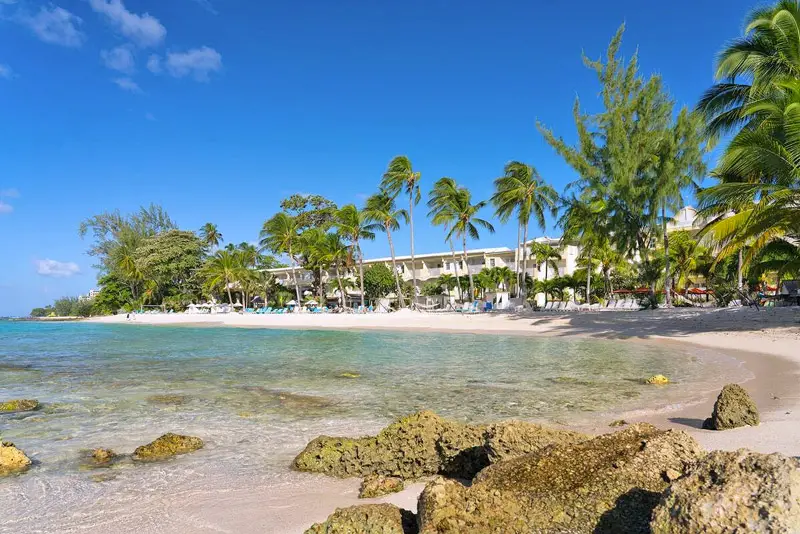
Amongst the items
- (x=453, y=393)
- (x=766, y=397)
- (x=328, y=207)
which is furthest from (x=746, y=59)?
(x=328, y=207)

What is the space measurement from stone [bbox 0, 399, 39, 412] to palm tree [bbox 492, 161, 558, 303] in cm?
3078

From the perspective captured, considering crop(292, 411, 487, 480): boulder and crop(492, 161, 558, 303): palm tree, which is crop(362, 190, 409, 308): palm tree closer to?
crop(492, 161, 558, 303): palm tree

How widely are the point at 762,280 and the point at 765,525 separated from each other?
41096 millimetres

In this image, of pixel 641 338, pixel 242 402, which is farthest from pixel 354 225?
pixel 242 402

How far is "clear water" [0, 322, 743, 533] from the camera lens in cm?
478

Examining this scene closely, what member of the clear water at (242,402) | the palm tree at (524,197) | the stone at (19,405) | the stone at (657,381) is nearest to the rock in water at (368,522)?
the clear water at (242,402)

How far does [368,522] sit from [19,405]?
346 inches

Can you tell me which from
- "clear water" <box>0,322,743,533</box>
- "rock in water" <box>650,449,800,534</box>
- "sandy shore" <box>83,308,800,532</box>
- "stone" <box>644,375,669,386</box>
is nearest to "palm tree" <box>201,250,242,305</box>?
"sandy shore" <box>83,308,800,532</box>

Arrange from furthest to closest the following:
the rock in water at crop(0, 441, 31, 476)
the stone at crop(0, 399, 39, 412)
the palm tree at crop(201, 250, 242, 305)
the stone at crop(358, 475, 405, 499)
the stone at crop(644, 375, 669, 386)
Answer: the palm tree at crop(201, 250, 242, 305) → the stone at crop(644, 375, 669, 386) → the stone at crop(0, 399, 39, 412) → the rock in water at crop(0, 441, 31, 476) → the stone at crop(358, 475, 405, 499)

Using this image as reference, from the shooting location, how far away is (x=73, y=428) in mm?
7262

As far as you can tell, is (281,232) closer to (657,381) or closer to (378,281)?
(378,281)

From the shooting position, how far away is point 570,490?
9.08ft

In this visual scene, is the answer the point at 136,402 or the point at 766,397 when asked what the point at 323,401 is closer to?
the point at 136,402

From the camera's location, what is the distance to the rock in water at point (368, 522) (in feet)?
9.65
